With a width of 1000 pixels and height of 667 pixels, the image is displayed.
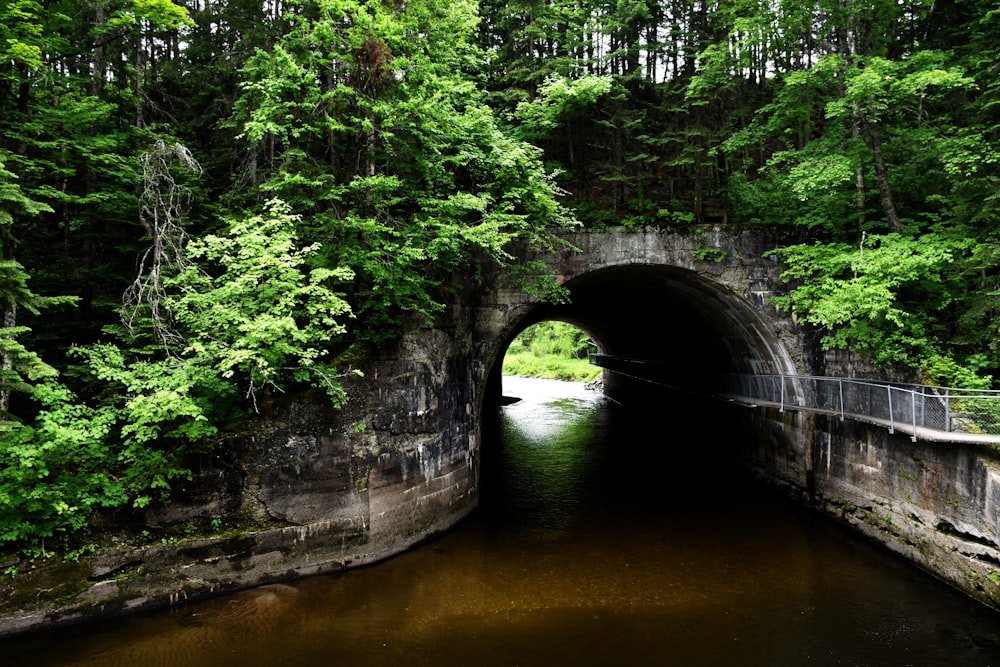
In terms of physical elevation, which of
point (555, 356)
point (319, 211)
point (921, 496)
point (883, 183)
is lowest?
point (921, 496)

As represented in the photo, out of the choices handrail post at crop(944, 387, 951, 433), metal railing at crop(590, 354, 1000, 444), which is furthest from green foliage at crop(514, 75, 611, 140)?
handrail post at crop(944, 387, 951, 433)

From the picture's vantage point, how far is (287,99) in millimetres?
9781

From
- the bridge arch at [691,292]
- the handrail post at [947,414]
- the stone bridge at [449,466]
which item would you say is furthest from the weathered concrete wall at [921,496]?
the bridge arch at [691,292]

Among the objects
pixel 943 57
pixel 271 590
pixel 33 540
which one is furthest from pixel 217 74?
pixel 943 57

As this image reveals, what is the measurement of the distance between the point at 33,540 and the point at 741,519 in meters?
13.7

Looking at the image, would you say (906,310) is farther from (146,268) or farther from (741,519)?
(146,268)

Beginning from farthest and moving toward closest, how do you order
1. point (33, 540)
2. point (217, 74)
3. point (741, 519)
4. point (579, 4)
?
point (579, 4) → point (217, 74) → point (741, 519) → point (33, 540)

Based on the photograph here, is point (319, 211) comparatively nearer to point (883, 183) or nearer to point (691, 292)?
point (691, 292)

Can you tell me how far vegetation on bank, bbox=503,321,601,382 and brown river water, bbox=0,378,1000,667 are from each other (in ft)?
99.4

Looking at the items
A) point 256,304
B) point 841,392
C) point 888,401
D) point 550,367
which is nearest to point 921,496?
point 888,401

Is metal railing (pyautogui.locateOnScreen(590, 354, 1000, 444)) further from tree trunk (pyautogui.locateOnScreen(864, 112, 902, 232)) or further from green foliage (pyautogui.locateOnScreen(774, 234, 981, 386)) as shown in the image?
tree trunk (pyautogui.locateOnScreen(864, 112, 902, 232))

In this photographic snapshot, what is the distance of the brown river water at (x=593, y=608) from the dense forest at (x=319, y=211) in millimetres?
2394

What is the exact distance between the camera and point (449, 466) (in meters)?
11.5

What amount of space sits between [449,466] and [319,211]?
6.02 m
